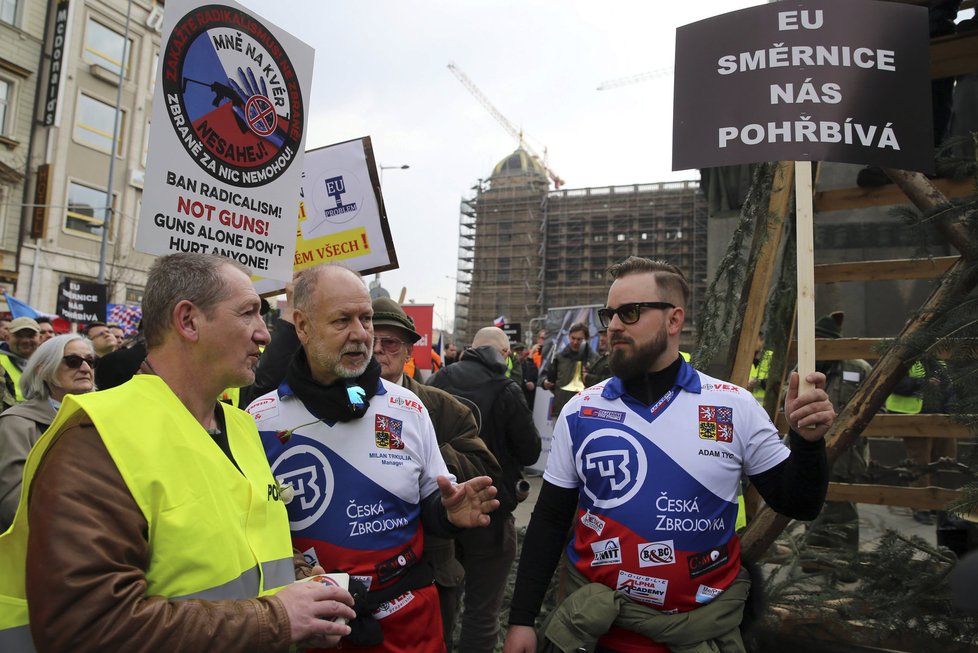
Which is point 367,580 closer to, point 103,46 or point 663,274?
point 663,274

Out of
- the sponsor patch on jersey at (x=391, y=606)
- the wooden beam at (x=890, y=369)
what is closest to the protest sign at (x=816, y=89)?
the wooden beam at (x=890, y=369)

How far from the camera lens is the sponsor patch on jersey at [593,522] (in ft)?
7.75

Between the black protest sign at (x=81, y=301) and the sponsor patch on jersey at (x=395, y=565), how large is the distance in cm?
1125

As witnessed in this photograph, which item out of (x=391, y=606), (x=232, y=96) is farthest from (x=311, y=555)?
(x=232, y=96)

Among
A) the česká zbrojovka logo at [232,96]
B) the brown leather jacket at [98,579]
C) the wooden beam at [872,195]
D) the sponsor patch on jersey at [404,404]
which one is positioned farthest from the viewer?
the wooden beam at [872,195]

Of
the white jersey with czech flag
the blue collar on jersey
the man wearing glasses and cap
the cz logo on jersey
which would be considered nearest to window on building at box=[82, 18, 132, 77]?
the man wearing glasses and cap

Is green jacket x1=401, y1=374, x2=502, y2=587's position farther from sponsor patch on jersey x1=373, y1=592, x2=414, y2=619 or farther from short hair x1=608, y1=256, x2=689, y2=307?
short hair x1=608, y1=256, x2=689, y2=307

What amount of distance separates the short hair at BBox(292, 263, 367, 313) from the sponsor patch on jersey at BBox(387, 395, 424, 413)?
1.40 feet

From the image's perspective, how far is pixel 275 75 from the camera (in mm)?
3697

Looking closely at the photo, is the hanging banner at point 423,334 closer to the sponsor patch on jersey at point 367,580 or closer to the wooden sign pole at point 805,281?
the sponsor patch on jersey at point 367,580

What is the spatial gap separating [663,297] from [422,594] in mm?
1367

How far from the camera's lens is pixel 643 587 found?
2256 mm

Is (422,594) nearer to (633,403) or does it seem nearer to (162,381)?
(633,403)

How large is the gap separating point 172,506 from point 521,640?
4.38 ft
